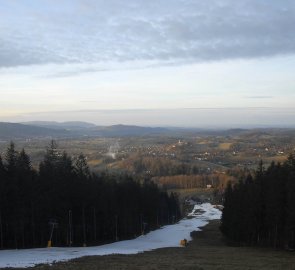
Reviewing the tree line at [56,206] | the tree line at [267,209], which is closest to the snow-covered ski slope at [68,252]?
the tree line at [56,206]

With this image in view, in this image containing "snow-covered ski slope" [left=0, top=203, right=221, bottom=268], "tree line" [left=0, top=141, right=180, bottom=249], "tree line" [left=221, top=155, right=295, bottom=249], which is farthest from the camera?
"tree line" [left=221, top=155, right=295, bottom=249]

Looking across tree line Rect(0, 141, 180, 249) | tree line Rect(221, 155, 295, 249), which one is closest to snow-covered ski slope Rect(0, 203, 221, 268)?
tree line Rect(0, 141, 180, 249)

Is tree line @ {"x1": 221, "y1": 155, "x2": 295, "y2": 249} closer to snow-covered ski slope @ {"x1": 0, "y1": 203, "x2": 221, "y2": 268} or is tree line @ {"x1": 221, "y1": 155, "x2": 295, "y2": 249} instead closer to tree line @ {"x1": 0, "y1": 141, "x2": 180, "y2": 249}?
snow-covered ski slope @ {"x1": 0, "y1": 203, "x2": 221, "y2": 268}

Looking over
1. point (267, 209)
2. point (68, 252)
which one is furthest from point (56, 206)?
point (267, 209)

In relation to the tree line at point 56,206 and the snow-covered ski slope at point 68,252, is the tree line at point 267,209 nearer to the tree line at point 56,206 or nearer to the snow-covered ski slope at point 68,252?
the snow-covered ski slope at point 68,252

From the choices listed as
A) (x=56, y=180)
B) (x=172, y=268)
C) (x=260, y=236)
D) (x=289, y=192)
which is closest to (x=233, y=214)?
(x=260, y=236)

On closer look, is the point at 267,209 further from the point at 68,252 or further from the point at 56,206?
the point at 68,252

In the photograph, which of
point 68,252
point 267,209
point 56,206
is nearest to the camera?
point 68,252
